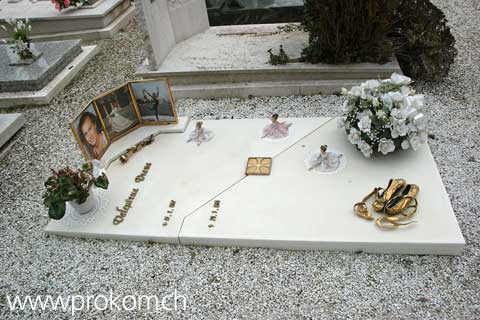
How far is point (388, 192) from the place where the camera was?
2686mm

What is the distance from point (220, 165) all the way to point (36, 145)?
2405 mm

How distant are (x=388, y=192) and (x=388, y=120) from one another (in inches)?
23.2

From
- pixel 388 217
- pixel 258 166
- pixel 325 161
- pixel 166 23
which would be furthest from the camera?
pixel 166 23

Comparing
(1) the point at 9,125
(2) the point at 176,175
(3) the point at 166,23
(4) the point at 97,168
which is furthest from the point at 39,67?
(2) the point at 176,175

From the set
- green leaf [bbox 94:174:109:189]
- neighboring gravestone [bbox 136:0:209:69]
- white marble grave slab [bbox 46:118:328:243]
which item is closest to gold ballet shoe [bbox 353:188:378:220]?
white marble grave slab [bbox 46:118:328:243]

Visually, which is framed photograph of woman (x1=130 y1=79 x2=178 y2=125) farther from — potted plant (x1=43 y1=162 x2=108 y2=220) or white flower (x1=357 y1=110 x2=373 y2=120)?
white flower (x1=357 y1=110 x2=373 y2=120)

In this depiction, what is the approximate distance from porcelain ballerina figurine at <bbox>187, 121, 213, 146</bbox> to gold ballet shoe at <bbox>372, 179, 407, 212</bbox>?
1.64 metres

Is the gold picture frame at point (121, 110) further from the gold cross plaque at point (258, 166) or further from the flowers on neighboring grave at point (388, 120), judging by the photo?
the flowers on neighboring grave at point (388, 120)

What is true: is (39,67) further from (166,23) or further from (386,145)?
(386,145)

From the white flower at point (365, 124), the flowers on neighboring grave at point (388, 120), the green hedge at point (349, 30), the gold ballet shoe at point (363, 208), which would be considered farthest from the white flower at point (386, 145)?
the green hedge at point (349, 30)

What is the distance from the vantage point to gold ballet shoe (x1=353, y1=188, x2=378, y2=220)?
2645 mm

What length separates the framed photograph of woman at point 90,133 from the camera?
3.06m

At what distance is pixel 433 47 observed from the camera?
4348 millimetres

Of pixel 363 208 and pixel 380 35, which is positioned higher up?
pixel 380 35
